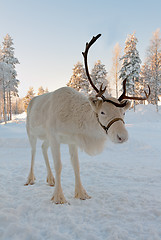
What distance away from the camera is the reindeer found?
2.66m

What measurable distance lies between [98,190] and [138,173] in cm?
174

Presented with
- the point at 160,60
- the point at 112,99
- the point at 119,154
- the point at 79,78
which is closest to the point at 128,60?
the point at 160,60

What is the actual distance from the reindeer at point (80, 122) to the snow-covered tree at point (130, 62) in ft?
79.6

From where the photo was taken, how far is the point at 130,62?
1044 inches

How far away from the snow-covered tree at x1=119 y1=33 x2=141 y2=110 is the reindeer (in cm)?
2426

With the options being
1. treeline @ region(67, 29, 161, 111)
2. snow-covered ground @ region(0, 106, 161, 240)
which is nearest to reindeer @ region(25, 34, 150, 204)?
snow-covered ground @ region(0, 106, 161, 240)

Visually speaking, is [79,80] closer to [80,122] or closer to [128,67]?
[128,67]

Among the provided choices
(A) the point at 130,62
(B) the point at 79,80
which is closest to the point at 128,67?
(A) the point at 130,62

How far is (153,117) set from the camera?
957 inches

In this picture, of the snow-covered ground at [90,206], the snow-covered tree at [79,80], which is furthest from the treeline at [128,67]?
the snow-covered ground at [90,206]

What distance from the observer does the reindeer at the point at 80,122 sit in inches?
105

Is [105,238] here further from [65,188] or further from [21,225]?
[65,188]

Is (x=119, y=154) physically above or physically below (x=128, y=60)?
below

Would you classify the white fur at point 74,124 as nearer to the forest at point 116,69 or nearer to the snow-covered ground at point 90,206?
the snow-covered ground at point 90,206
